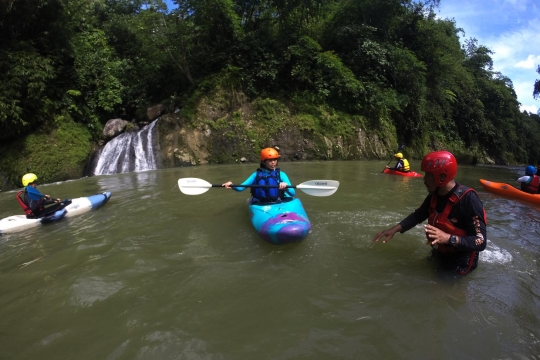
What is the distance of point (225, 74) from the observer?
47.6ft

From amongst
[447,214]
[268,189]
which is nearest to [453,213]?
[447,214]

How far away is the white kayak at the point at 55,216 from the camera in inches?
188

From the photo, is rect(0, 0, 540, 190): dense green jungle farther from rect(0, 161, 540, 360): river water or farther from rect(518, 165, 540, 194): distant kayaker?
rect(0, 161, 540, 360): river water

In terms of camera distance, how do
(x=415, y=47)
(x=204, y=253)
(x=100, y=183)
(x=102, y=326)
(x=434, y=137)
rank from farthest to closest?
(x=434, y=137) → (x=415, y=47) → (x=100, y=183) → (x=204, y=253) → (x=102, y=326)

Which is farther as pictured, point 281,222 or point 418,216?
point 281,222

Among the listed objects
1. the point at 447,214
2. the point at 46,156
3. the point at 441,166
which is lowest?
the point at 447,214

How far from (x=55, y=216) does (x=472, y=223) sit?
5852mm

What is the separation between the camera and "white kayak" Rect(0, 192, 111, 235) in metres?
4.77

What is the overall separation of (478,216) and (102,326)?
298 centimetres

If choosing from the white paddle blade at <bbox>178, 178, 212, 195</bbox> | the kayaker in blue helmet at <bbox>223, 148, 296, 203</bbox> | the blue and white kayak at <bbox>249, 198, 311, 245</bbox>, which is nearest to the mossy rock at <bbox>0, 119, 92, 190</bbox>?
the white paddle blade at <bbox>178, 178, 212, 195</bbox>

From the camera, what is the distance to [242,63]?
48.6 feet

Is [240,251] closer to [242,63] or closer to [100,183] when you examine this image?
[100,183]

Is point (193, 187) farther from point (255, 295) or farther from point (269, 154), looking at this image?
point (255, 295)

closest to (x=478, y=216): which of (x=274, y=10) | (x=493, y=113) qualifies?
(x=274, y=10)
